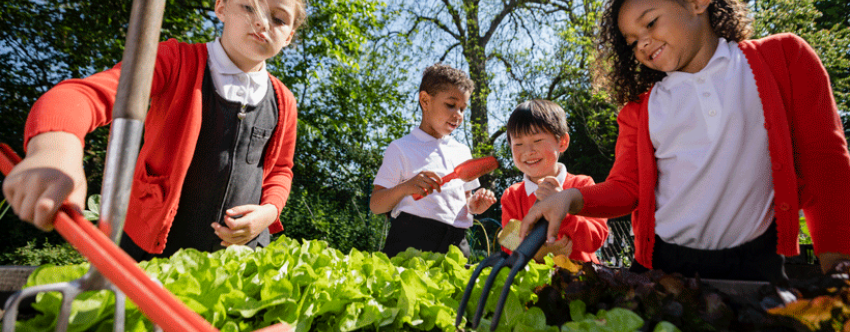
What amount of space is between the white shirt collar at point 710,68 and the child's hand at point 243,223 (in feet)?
4.24

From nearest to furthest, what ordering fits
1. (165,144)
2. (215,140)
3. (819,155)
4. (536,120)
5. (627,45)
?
(819,155)
(165,144)
(215,140)
(627,45)
(536,120)

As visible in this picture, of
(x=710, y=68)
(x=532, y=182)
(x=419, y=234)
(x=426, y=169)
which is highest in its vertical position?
(x=710, y=68)

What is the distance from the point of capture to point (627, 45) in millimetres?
1687

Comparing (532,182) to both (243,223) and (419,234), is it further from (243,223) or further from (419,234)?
(243,223)

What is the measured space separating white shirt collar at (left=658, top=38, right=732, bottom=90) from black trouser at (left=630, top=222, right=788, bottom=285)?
17.8 inches

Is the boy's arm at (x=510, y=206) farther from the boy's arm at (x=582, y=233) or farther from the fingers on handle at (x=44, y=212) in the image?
the fingers on handle at (x=44, y=212)

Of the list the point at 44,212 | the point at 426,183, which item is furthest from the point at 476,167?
the point at 44,212

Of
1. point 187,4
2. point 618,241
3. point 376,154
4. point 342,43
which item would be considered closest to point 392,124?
point 376,154

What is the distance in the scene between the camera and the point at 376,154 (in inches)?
352

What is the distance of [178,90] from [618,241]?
8.17m

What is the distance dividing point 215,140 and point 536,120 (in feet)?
4.76

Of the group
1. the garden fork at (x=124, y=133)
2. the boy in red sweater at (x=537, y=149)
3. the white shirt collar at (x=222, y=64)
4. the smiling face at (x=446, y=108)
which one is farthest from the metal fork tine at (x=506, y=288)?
the smiling face at (x=446, y=108)

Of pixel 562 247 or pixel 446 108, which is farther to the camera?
pixel 446 108

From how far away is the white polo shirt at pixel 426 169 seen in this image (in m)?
2.63
